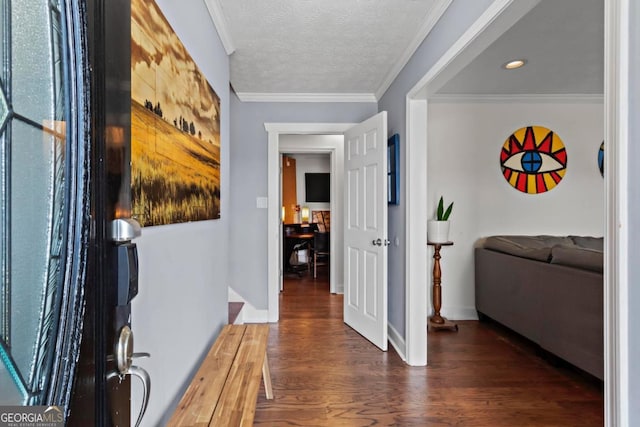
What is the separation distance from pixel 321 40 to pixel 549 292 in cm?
253

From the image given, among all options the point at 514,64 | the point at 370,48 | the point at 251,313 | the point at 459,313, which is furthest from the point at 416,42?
the point at 251,313

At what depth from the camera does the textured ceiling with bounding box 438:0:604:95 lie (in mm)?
2168

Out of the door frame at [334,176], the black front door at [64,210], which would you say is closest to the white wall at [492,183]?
the door frame at [334,176]

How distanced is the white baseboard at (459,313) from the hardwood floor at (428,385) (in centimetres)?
40

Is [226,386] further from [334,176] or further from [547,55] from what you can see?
[334,176]

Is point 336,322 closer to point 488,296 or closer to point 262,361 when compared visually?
point 488,296

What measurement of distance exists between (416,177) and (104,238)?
2372 mm

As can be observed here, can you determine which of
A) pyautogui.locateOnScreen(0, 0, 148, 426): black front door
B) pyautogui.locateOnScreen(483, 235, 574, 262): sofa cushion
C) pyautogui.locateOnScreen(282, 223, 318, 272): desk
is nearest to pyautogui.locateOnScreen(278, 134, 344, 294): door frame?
pyautogui.locateOnScreen(282, 223, 318, 272): desk

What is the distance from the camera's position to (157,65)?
1.21 metres

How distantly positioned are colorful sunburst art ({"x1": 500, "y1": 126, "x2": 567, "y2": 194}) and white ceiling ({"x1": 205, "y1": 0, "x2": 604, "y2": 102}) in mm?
468

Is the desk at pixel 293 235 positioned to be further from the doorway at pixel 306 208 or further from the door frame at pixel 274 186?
the door frame at pixel 274 186

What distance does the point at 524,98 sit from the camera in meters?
3.69

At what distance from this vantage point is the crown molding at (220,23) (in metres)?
1.96

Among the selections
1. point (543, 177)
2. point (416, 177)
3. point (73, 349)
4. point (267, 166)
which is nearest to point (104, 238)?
point (73, 349)
